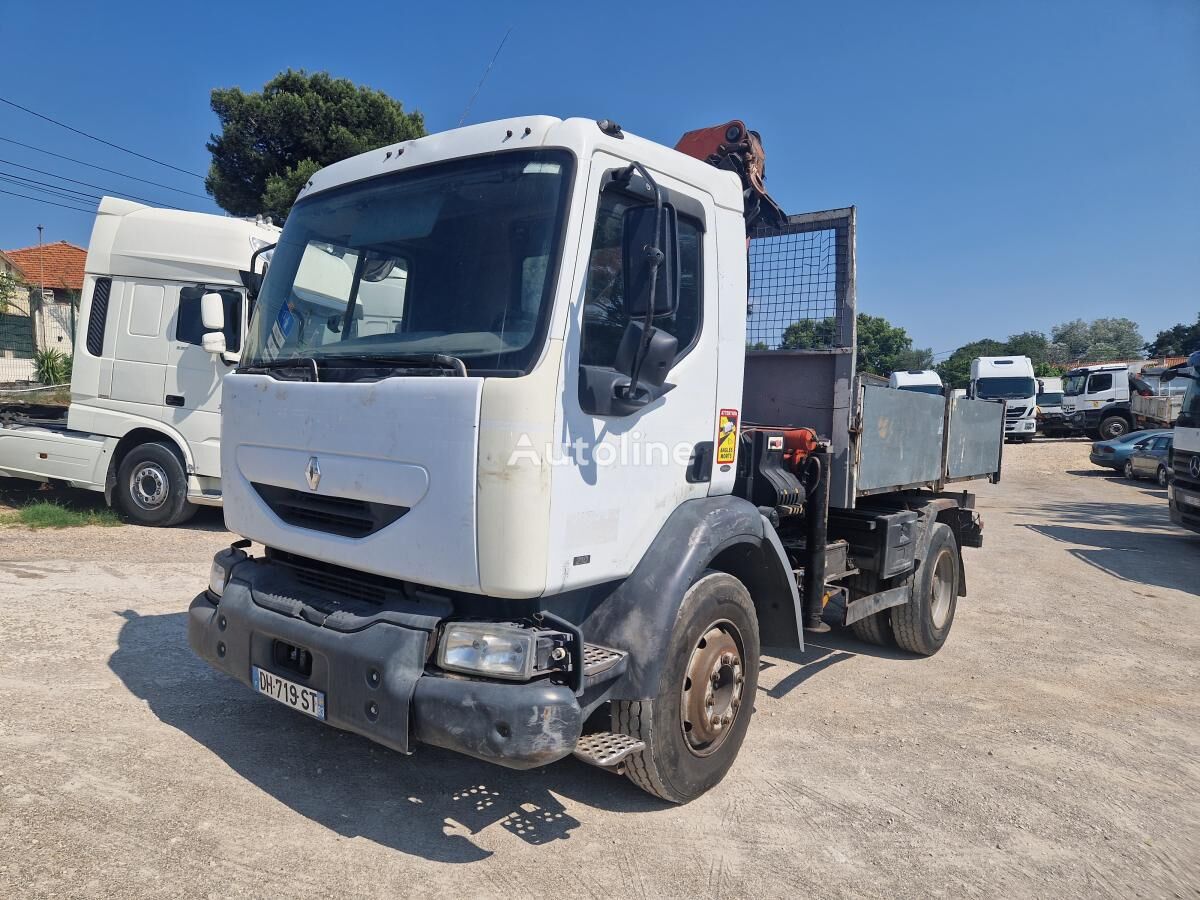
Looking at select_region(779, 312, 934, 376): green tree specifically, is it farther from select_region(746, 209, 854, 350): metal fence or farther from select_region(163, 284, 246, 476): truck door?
select_region(163, 284, 246, 476): truck door

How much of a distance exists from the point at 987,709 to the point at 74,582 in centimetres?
682

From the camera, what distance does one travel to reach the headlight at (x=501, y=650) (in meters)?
2.71

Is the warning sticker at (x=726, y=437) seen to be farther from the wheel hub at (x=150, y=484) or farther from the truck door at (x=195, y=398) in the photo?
the wheel hub at (x=150, y=484)

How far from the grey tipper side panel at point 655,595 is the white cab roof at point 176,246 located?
7.00 metres

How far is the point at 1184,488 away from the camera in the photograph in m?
11.4

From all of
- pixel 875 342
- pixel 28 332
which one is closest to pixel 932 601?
pixel 28 332

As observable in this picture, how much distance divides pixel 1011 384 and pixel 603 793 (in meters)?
28.7

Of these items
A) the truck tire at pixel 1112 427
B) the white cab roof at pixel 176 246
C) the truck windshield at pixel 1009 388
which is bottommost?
the truck tire at pixel 1112 427

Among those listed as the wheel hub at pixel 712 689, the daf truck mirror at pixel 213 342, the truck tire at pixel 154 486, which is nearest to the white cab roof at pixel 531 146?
the daf truck mirror at pixel 213 342

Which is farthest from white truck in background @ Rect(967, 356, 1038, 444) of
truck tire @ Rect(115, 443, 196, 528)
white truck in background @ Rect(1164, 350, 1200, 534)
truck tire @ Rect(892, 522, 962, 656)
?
truck tire @ Rect(115, 443, 196, 528)

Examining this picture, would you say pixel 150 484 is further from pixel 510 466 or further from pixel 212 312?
pixel 510 466

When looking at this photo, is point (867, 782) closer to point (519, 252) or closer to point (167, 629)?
point (519, 252)

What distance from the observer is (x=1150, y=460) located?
65.0 feet

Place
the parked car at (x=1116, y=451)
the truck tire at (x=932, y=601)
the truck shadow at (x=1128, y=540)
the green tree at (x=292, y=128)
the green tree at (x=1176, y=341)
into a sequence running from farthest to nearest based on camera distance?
the green tree at (x=1176, y=341) → the parked car at (x=1116, y=451) → the green tree at (x=292, y=128) → the truck shadow at (x=1128, y=540) → the truck tire at (x=932, y=601)
